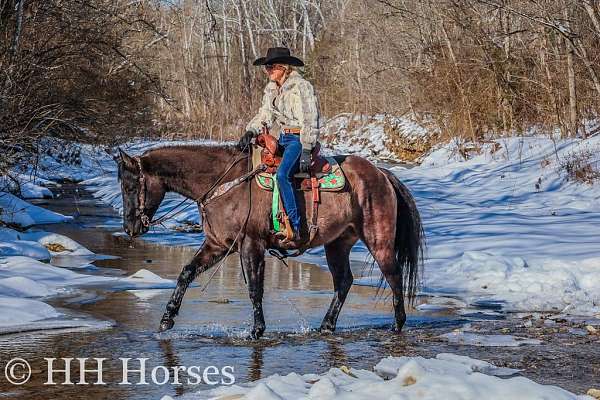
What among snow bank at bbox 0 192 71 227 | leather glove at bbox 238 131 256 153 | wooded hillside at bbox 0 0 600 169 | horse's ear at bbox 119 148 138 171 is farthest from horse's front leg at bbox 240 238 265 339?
snow bank at bbox 0 192 71 227

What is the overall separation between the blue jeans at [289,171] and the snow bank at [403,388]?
8.38 feet

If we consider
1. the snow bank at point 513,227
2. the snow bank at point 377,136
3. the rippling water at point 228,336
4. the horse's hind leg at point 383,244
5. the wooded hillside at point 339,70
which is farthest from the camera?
the snow bank at point 377,136

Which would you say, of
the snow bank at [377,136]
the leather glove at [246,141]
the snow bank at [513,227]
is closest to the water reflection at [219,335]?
the snow bank at [513,227]

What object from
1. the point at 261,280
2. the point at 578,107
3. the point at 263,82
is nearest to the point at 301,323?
the point at 261,280

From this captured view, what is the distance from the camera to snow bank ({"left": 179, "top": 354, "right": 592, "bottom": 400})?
4.73 meters

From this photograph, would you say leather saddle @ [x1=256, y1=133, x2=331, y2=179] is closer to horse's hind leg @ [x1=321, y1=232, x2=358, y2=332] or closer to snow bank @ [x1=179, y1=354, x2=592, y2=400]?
horse's hind leg @ [x1=321, y1=232, x2=358, y2=332]

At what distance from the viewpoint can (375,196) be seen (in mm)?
8570

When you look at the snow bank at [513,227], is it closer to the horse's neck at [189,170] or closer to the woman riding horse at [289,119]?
the woman riding horse at [289,119]

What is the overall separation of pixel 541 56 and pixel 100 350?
21.4 metres

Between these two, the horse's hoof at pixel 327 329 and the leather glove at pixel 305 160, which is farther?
the leather glove at pixel 305 160

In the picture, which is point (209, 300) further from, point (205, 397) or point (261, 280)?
point (205, 397)

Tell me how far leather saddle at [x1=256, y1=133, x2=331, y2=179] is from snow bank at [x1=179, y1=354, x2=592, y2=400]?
2.88m

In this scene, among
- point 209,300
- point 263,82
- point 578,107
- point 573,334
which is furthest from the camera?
point 263,82

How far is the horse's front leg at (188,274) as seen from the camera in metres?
7.77
